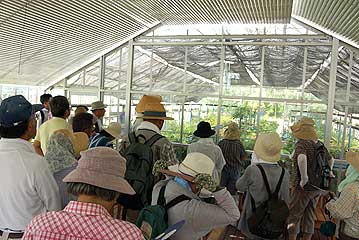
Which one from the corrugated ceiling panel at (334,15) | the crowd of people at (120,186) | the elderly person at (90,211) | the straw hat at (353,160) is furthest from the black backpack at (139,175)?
the corrugated ceiling panel at (334,15)

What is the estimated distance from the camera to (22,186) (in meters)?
1.64

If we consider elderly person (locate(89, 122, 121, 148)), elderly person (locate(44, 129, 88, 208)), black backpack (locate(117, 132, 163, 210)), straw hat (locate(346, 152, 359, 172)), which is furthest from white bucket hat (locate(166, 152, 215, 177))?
elderly person (locate(89, 122, 121, 148))

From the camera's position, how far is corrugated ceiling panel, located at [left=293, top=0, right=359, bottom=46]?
5.19m

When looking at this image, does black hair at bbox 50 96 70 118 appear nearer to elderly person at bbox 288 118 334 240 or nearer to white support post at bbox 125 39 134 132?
elderly person at bbox 288 118 334 240

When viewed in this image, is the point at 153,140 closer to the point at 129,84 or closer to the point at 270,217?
the point at 270,217

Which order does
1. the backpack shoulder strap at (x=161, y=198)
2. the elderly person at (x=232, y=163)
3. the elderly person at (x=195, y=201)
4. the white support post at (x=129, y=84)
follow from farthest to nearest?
the white support post at (x=129, y=84)
the elderly person at (x=232, y=163)
the backpack shoulder strap at (x=161, y=198)
the elderly person at (x=195, y=201)

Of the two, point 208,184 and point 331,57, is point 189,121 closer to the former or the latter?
point 331,57

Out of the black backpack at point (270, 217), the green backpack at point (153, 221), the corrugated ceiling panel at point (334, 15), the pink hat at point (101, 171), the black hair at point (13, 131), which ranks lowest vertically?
the black backpack at point (270, 217)

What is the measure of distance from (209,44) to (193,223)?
6044 mm

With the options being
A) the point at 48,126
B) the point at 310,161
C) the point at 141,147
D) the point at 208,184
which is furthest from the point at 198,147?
the point at 208,184

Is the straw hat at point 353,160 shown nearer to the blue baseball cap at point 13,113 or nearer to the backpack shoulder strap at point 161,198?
the backpack shoulder strap at point 161,198

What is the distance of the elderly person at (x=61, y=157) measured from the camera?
2.03m

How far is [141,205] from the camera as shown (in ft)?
8.34

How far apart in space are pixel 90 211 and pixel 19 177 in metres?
0.62
